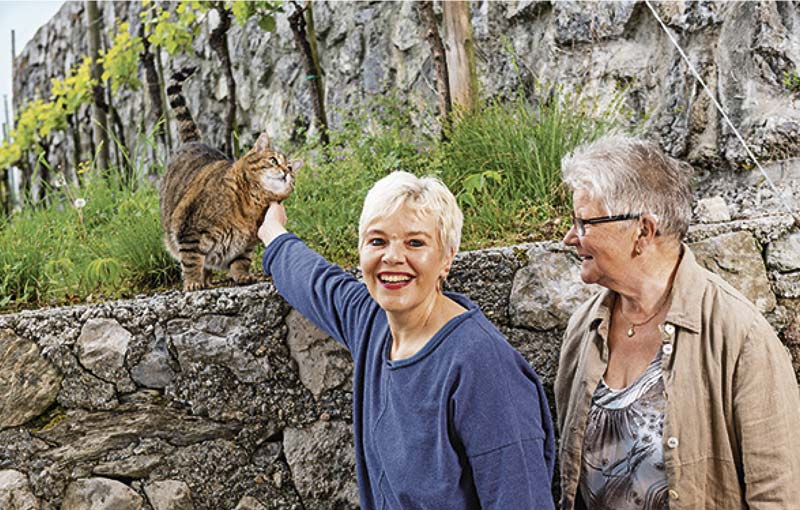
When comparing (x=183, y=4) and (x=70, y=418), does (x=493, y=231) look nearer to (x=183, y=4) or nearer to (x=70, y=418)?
(x=70, y=418)

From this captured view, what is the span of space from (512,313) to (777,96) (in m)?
1.98

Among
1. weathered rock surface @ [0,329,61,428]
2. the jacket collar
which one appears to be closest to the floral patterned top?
the jacket collar

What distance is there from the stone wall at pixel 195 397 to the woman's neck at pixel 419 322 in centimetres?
74

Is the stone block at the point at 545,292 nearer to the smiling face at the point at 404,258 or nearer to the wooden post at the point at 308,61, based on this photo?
the smiling face at the point at 404,258

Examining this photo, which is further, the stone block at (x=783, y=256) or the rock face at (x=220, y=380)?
the stone block at (x=783, y=256)

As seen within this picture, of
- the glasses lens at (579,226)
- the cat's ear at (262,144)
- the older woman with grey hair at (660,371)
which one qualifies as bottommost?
the older woman with grey hair at (660,371)

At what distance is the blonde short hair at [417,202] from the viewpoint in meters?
2.19

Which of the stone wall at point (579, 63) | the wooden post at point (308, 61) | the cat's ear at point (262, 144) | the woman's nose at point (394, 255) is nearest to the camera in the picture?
the woman's nose at point (394, 255)

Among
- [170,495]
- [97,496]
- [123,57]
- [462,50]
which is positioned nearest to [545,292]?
[170,495]

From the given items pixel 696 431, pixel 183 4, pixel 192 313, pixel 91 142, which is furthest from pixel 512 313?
pixel 91 142

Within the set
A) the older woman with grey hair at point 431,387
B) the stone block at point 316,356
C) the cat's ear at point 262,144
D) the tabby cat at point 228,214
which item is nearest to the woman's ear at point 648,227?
the older woman with grey hair at point 431,387

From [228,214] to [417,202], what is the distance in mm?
1200

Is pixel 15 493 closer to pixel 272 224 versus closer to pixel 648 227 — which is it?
pixel 272 224

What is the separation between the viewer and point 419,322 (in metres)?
2.26
